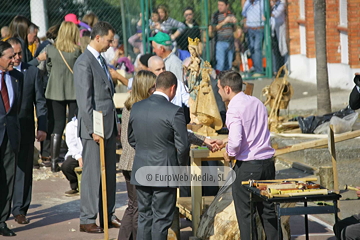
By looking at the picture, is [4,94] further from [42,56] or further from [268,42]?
[268,42]

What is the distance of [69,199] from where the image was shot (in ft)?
28.8

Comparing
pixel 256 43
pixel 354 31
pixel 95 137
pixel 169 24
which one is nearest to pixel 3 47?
pixel 95 137

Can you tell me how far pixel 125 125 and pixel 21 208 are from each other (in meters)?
2.19

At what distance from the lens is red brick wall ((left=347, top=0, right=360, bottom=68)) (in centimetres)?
1382

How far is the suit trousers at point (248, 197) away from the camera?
5629mm

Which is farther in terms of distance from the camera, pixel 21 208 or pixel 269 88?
pixel 269 88

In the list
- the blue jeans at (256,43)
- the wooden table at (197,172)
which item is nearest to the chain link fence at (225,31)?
the blue jeans at (256,43)

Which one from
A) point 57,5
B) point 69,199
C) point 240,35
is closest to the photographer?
point 69,199

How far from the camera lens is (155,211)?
18.4 ft

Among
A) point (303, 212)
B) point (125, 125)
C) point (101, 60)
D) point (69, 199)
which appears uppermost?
point (101, 60)

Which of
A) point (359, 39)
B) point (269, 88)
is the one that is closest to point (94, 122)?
point (269, 88)

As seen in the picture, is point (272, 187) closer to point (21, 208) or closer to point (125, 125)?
point (125, 125)

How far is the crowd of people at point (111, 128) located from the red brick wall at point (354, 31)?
583cm

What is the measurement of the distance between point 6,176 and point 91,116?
121cm
